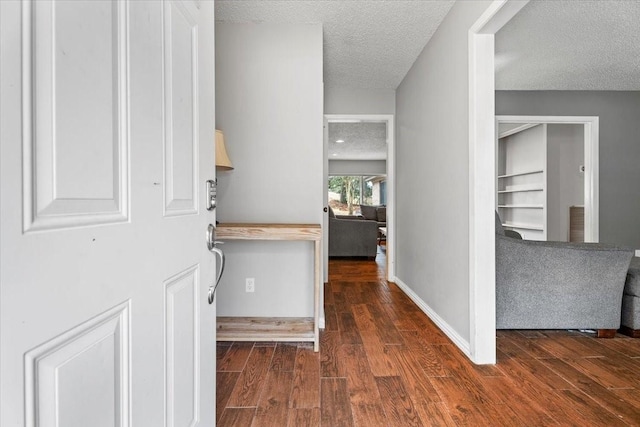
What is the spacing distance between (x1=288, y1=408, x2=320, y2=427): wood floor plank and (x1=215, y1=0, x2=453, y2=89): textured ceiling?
8.36 feet

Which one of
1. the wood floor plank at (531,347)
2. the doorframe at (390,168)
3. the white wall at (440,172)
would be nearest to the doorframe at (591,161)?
the doorframe at (390,168)

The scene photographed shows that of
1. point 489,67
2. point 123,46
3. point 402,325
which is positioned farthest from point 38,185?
point 402,325

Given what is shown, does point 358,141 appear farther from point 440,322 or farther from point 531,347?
point 531,347

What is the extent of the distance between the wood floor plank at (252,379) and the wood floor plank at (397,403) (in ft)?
2.07

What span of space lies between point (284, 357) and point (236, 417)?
24.3 inches

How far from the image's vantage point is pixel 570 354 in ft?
6.91

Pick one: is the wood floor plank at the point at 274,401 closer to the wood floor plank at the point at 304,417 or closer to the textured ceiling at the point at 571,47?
the wood floor plank at the point at 304,417

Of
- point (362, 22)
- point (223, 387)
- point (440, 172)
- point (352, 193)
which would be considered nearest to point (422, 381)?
point (223, 387)

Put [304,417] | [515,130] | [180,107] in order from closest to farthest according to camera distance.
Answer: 1. [180,107]
2. [304,417]
3. [515,130]

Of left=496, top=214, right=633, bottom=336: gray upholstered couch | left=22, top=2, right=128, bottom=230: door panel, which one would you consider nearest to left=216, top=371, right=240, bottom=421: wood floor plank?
left=22, top=2, right=128, bottom=230: door panel

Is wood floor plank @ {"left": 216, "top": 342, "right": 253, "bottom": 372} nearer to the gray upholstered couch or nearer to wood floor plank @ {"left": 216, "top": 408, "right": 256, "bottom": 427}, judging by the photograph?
wood floor plank @ {"left": 216, "top": 408, "right": 256, "bottom": 427}

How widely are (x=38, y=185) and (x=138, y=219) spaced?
22 centimetres

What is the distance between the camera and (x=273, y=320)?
2506 mm

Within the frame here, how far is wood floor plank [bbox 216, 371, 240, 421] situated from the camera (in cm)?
155
